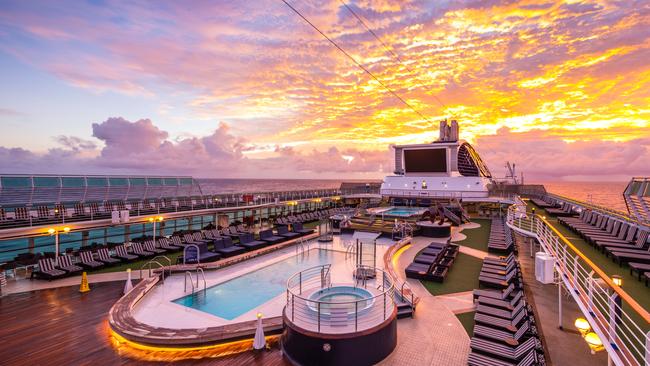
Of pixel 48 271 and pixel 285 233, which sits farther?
pixel 285 233

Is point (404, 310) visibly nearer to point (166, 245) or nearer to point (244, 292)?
point (244, 292)

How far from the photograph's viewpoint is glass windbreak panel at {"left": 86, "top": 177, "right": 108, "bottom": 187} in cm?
1656

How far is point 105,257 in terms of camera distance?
13.3 m

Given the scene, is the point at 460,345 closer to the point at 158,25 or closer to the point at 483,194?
the point at 158,25

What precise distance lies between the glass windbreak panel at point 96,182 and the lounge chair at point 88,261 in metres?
5.26

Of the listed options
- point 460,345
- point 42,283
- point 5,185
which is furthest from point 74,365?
point 5,185

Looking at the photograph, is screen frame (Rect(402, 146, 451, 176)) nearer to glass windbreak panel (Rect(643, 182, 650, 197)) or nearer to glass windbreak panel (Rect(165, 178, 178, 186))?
glass windbreak panel (Rect(643, 182, 650, 197))

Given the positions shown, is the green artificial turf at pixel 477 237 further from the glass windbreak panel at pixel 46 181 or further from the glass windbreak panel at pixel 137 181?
the glass windbreak panel at pixel 46 181

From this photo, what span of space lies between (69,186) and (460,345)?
19.4 meters

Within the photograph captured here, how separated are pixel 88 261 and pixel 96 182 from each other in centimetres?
613

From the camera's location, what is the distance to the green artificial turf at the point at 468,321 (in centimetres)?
750

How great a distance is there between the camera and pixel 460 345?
6.81 meters

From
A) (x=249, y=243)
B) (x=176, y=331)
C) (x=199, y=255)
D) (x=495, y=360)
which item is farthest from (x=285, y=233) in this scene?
(x=495, y=360)

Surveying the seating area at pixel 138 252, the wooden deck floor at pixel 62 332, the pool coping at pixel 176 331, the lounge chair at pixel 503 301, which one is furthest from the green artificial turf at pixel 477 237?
the wooden deck floor at pixel 62 332
